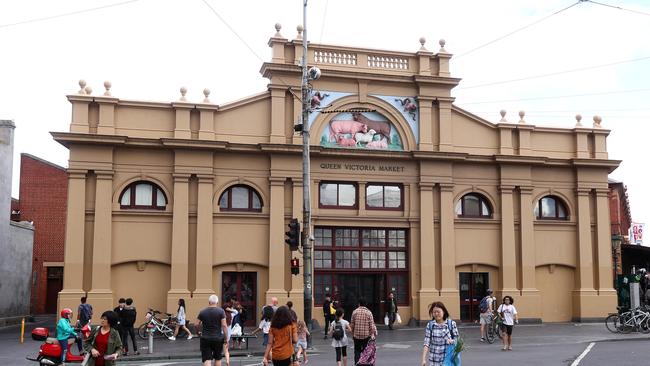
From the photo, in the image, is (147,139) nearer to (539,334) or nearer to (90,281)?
(90,281)

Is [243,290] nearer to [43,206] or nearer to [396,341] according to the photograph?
[396,341]

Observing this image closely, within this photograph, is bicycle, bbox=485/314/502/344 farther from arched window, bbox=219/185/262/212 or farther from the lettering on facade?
arched window, bbox=219/185/262/212

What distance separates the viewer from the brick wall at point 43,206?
43938mm

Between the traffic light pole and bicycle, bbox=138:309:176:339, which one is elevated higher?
the traffic light pole

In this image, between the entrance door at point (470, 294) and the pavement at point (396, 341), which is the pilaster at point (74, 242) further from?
the entrance door at point (470, 294)

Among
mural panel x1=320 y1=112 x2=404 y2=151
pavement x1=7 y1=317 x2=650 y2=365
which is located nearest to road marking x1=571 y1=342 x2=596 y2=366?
pavement x1=7 y1=317 x2=650 y2=365

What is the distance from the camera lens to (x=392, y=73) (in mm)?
31656

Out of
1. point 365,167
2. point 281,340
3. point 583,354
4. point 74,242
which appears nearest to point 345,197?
point 365,167

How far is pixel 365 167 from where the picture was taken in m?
30.8

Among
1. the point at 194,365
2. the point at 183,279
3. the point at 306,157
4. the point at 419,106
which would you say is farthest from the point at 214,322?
the point at 419,106

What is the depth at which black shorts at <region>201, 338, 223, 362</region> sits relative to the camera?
14.3 m

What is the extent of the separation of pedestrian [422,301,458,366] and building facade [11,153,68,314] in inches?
1470

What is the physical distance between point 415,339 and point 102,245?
12.3m

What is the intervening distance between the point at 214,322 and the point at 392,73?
1969 centimetres
